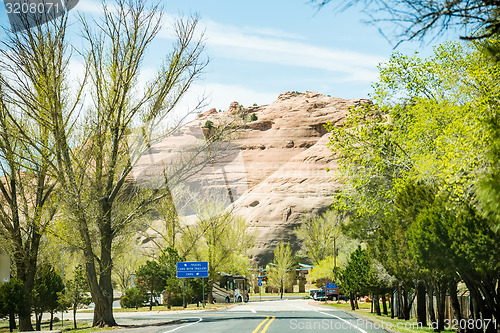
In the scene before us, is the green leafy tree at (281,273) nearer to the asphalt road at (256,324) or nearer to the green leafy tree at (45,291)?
the green leafy tree at (45,291)

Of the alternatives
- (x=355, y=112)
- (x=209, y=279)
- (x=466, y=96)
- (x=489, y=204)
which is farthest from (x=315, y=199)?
(x=489, y=204)

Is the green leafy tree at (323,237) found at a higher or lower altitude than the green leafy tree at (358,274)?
higher

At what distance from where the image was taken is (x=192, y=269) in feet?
183

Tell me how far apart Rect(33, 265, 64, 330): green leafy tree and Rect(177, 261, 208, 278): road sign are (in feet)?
67.6

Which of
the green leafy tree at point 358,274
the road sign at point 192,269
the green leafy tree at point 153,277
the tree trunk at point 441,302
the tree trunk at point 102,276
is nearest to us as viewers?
the tree trunk at point 441,302

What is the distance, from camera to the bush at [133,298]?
207 feet

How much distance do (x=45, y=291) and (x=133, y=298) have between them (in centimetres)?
3068

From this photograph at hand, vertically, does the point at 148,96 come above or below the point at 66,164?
above

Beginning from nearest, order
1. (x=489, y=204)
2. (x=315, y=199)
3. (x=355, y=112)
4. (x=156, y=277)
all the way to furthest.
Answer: (x=489, y=204) → (x=355, y=112) → (x=156, y=277) → (x=315, y=199)

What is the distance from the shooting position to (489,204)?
6953mm

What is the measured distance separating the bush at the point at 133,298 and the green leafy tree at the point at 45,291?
90.7 ft

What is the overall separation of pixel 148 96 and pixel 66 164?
16.7ft

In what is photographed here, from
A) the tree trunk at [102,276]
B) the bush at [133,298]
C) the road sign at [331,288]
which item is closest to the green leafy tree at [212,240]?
the bush at [133,298]

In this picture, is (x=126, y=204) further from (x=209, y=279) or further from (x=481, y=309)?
(x=209, y=279)
